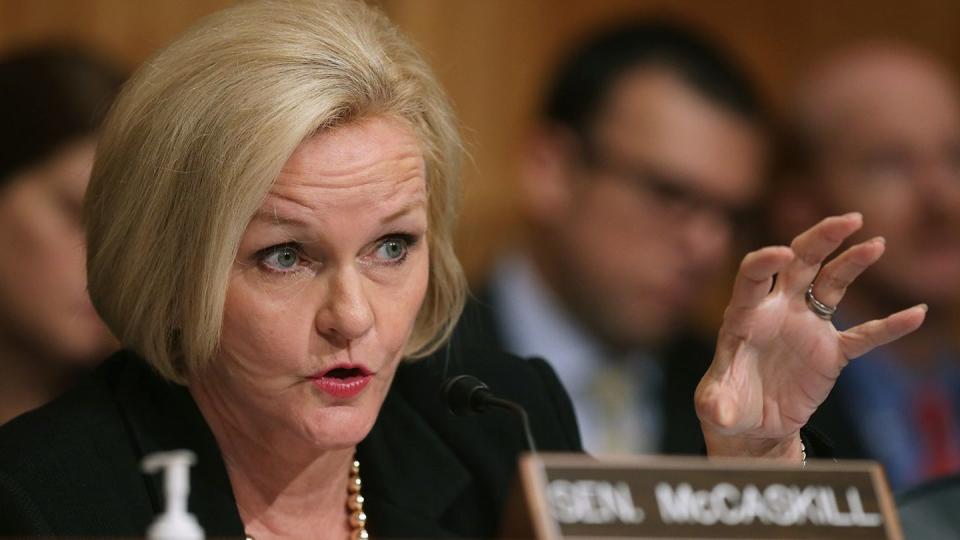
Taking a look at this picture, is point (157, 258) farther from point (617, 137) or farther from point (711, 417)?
point (617, 137)

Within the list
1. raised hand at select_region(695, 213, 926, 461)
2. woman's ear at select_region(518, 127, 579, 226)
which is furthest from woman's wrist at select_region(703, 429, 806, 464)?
woman's ear at select_region(518, 127, 579, 226)

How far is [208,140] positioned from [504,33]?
2919mm

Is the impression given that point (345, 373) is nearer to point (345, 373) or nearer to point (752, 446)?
point (345, 373)

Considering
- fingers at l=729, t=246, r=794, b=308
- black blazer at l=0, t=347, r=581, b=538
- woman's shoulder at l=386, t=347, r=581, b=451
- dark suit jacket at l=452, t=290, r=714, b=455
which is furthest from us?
Answer: dark suit jacket at l=452, t=290, r=714, b=455

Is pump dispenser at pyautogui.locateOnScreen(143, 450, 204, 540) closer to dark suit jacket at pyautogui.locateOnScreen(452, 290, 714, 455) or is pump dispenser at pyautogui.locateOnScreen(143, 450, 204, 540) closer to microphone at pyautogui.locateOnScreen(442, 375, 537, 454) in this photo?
microphone at pyautogui.locateOnScreen(442, 375, 537, 454)

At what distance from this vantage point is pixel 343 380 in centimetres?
211

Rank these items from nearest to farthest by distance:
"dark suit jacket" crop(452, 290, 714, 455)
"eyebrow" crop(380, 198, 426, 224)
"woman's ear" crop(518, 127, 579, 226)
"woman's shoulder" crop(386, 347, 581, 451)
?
1. "eyebrow" crop(380, 198, 426, 224)
2. "woman's shoulder" crop(386, 347, 581, 451)
3. "dark suit jacket" crop(452, 290, 714, 455)
4. "woman's ear" crop(518, 127, 579, 226)

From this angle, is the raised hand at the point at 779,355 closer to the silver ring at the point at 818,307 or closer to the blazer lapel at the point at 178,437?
the silver ring at the point at 818,307

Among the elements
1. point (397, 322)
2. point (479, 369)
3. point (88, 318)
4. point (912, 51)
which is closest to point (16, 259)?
point (88, 318)

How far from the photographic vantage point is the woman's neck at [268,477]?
2219 mm

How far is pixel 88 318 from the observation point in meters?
3.44

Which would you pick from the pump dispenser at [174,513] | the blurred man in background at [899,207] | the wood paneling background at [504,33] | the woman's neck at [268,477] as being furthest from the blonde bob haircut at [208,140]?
the blurred man in background at [899,207]

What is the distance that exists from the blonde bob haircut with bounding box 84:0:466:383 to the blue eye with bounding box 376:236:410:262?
0.56 feet

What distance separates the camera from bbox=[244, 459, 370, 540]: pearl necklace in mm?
2323
